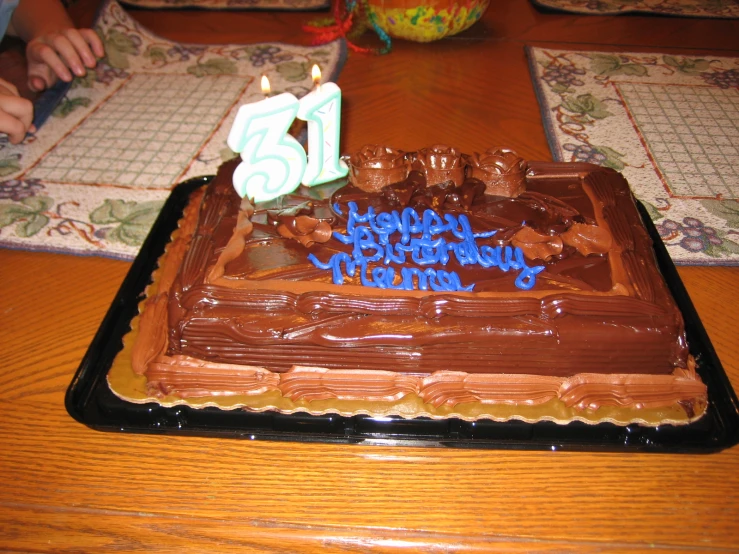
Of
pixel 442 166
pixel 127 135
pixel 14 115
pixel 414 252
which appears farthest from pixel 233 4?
pixel 414 252

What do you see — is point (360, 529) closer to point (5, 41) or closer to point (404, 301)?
point (404, 301)

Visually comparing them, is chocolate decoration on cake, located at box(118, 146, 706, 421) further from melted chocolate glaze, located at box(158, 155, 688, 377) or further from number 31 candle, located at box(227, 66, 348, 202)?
number 31 candle, located at box(227, 66, 348, 202)

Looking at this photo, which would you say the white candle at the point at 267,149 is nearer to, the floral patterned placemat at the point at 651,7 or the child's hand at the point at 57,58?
the child's hand at the point at 57,58

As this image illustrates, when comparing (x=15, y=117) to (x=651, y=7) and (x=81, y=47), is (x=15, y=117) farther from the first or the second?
(x=651, y=7)

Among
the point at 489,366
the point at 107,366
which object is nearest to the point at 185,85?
the point at 107,366

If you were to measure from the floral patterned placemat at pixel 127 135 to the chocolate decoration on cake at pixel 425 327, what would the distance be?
1.93 ft

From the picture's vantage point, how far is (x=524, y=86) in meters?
2.51

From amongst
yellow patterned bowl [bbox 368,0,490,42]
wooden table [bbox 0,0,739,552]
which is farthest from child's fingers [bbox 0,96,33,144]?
yellow patterned bowl [bbox 368,0,490,42]

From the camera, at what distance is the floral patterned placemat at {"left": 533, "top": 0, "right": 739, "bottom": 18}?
3.03 m

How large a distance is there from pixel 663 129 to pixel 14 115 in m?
2.51

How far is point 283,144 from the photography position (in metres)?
1.48

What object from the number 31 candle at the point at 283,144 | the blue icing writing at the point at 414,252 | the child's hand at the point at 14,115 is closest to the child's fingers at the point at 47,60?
the child's hand at the point at 14,115

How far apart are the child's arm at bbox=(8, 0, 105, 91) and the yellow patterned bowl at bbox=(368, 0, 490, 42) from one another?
1267 mm

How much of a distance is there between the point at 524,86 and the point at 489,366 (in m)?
1.66
